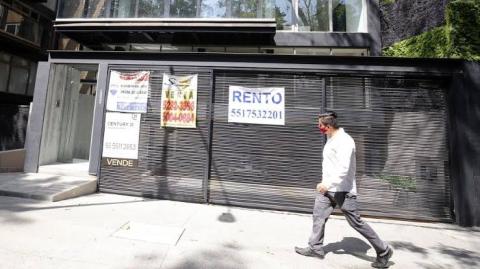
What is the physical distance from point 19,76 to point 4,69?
1.10 metres

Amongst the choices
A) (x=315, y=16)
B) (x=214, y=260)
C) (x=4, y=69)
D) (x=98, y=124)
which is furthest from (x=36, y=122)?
(x=4, y=69)

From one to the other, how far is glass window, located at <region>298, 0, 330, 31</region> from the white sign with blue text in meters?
5.63

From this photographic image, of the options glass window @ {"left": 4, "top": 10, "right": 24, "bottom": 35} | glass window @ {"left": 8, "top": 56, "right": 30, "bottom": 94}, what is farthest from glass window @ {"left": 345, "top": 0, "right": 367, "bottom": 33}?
glass window @ {"left": 8, "top": 56, "right": 30, "bottom": 94}

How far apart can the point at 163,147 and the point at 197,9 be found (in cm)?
537

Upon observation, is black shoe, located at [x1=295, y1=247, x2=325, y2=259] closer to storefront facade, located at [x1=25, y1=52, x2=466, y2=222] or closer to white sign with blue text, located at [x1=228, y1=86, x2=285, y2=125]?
storefront facade, located at [x1=25, y1=52, x2=466, y2=222]

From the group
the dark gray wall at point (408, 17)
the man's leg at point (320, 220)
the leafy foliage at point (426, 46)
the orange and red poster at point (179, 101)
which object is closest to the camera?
the man's leg at point (320, 220)

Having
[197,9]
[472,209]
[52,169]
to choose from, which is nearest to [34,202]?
[52,169]

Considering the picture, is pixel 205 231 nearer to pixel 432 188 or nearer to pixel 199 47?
pixel 432 188

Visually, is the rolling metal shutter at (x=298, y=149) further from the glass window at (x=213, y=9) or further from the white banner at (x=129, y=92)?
the glass window at (x=213, y=9)

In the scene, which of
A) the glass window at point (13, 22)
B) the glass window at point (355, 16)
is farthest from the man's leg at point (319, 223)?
the glass window at point (13, 22)

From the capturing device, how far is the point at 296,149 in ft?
23.9

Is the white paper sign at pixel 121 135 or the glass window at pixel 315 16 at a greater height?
the glass window at pixel 315 16

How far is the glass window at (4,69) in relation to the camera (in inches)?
620

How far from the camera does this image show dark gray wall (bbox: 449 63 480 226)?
21.4ft
